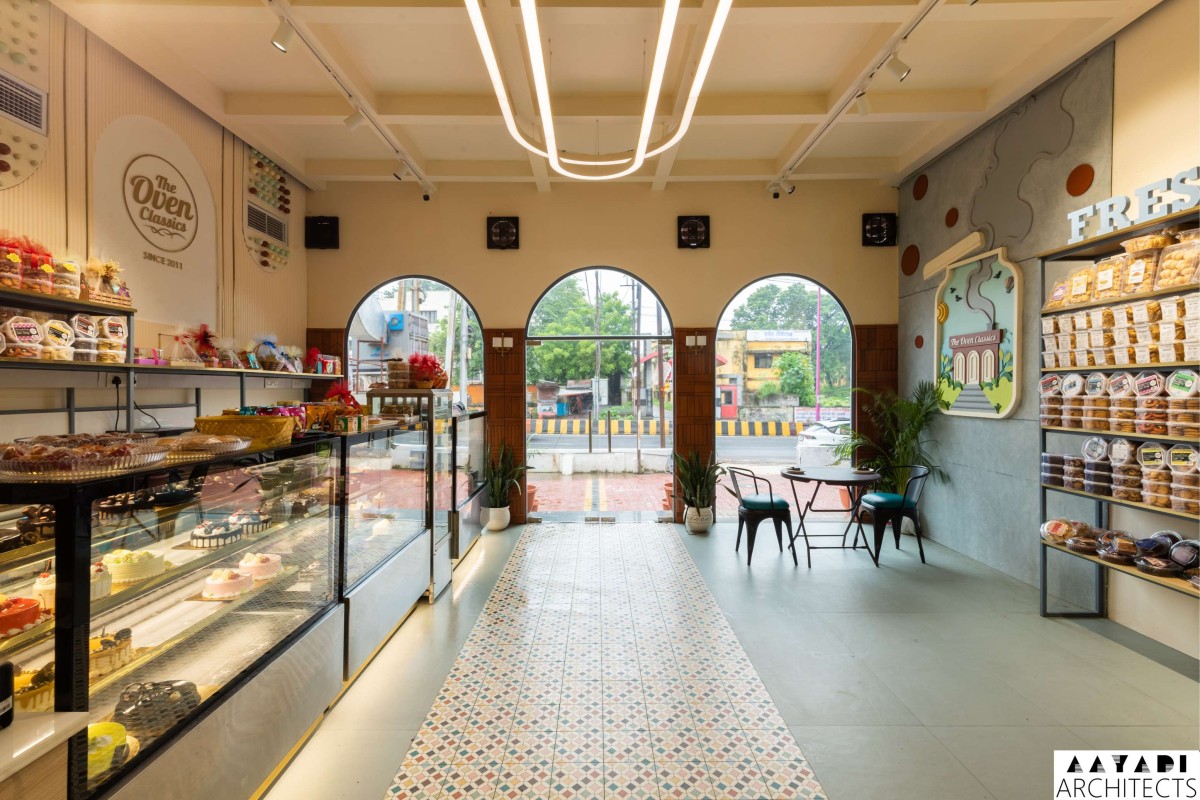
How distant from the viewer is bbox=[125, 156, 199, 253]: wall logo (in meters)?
4.36

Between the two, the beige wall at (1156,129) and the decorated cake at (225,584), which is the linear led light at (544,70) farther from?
the beige wall at (1156,129)

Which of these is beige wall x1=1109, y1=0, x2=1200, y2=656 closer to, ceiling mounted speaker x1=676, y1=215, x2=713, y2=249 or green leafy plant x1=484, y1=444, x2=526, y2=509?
ceiling mounted speaker x1=676, y1=215, x2=713, y2=249

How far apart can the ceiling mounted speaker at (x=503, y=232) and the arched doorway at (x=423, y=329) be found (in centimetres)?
78

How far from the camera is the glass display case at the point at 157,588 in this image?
140cm

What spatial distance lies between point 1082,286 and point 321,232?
285 inches

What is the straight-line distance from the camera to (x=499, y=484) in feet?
20.9

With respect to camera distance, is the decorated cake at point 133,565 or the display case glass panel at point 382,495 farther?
the display case glass panel at point 382,495

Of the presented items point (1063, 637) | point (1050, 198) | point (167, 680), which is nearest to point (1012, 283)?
point (1050, 198)

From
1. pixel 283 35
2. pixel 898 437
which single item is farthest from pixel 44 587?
pixel 898 437

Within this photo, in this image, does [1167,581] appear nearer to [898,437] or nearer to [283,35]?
[898,437]

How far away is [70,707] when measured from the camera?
1372 mm

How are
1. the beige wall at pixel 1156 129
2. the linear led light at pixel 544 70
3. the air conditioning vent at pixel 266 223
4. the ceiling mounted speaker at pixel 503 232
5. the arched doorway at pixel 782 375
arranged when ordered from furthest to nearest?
the arched doorway at pixel 782 375 → the ceiling mounted speaker at pixel 503 232 → the air conditioning vent at pixel 266 223 → the beige wall at pixel 1156 129 → the linear led light at pixel 544 70

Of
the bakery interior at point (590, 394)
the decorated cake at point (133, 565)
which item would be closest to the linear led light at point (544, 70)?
the bakery interior at point (590, 394)

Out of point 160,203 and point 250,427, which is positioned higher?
point 160,203
